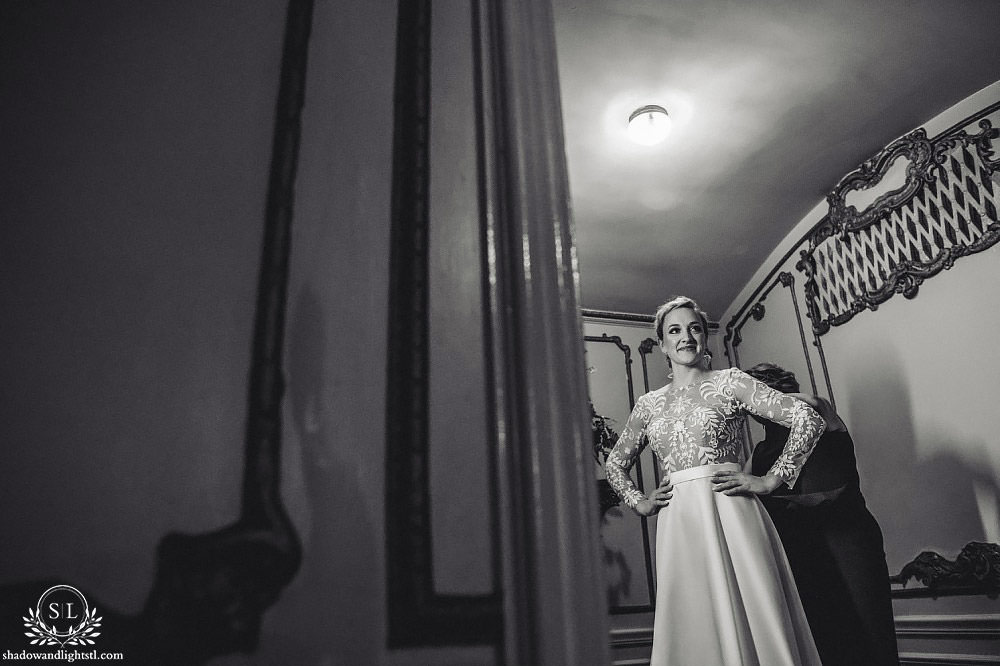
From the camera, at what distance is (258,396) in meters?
0.48

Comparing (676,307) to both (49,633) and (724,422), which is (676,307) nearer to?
(724,422)

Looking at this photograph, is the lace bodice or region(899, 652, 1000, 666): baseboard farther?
region(899, 652, 1000, 666): baseboard

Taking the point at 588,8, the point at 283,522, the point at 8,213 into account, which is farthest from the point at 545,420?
the point at 588,8

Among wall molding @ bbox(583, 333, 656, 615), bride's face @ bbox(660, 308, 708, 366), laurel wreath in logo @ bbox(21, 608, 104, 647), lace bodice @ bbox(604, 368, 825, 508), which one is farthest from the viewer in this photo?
wall molding @ bbox(583, 333, 656, 615)

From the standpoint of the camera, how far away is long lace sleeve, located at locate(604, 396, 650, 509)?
218cm

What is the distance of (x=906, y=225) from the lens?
3053 mm

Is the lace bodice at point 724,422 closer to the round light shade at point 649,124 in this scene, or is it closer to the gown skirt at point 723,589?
the gown skirt at point 723,589

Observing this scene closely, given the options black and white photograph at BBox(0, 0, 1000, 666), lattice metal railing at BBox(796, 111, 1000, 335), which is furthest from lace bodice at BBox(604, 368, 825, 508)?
lattice metal railing at BBox(796, 111, 1000, 335)

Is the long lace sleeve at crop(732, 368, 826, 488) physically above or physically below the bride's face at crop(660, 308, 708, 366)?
below

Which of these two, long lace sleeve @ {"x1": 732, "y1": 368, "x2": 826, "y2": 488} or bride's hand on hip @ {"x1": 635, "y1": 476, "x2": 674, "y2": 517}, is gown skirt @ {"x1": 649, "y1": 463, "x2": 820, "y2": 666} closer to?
bride's hand on hip @ {"x1": 635, "y1": 476, "x2": 674, "y2": 517}

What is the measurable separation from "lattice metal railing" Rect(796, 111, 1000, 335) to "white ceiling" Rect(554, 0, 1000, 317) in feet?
0.48

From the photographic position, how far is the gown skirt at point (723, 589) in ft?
5.11

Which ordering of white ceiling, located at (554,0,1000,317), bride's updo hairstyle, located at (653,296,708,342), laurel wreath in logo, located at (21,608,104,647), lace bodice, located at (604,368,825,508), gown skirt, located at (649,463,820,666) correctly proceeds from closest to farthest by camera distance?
laurel wreath in logo, located at (21,608,104,647), gown skirt, located at (649,463,820,666), lace bodice, located at (604,368,825,508), bride's updo hairstyle, located at (653,296,708,342), white ceiling, located at (554,0,1000,317)

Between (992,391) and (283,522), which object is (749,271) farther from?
(283,522)
